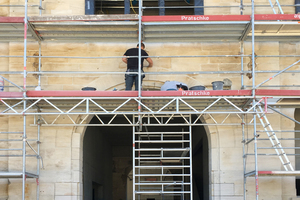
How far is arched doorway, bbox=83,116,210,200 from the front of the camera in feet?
51.4

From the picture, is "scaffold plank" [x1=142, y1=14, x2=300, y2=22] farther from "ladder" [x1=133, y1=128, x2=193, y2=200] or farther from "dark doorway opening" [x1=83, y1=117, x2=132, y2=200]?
"dark doorway opening" [x1=83, y1=117, x2=132, y2=200]

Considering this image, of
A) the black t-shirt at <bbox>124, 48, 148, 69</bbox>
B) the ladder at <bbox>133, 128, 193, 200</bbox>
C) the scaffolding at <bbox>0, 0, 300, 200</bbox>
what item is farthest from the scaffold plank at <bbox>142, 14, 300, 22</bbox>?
the ladder at <bbox>133, 128, 193, 200</bbox>

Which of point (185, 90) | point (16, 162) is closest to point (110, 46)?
point (185, 90)

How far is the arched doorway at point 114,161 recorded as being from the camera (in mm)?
15675

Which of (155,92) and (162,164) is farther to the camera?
(162,164)

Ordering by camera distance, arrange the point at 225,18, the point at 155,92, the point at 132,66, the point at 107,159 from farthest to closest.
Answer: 1. the point at 107,159
2. the point at 132,66
3. the point at 225,18
4. the point at 155,92

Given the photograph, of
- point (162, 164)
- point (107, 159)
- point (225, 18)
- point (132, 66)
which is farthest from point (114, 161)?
point (225, 18)

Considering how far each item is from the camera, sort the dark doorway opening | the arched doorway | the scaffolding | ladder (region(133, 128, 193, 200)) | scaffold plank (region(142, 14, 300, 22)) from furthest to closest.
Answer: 1. the arched doorway
2. the dark doorway opening
3. ladder (region(133, 128, 193, 200))
4. scaffold plank (region(142, 14, 300, 22))
5. the scaffolding

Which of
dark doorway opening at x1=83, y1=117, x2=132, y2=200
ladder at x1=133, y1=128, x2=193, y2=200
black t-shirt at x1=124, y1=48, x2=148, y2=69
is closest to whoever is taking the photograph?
ladder at x1=133, y1=128, x2=193, y2=200

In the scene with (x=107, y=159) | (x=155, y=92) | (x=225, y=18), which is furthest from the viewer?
(x=107, y=159)

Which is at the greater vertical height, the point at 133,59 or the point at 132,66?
the point at 133,59

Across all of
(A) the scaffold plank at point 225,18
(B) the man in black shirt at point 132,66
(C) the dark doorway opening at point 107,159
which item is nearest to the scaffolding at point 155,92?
(A) the scaffold plank at point 225,18

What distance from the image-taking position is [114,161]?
23484 millimetres

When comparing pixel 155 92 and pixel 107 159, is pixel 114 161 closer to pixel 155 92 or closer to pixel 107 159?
pixel 107 159
